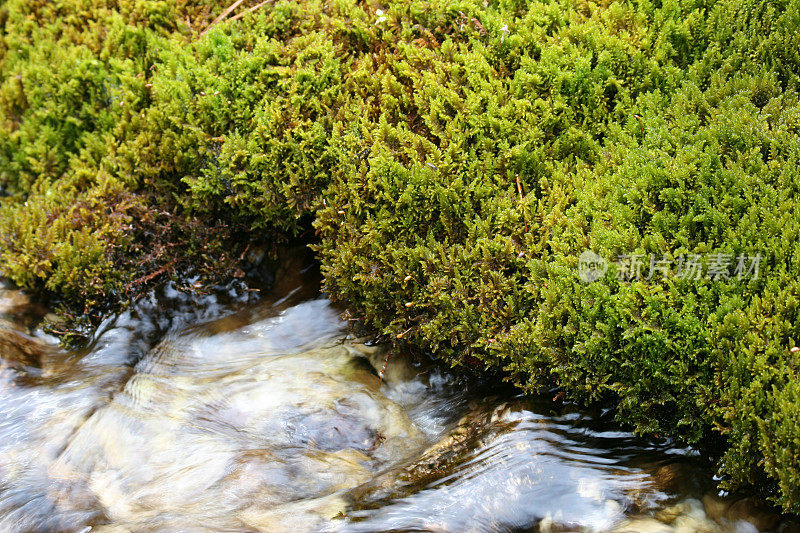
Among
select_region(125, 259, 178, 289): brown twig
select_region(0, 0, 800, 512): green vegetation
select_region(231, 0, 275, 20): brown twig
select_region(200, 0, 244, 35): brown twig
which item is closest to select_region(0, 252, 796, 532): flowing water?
select_region(125, 259, 178, 289): brown twig

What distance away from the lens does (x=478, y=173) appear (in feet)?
13.9

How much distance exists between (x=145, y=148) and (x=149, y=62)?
42.5 inches

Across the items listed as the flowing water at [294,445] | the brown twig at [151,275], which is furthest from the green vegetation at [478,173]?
the flowing water at [294,445]

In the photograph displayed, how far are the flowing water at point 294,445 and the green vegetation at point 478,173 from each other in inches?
11.0

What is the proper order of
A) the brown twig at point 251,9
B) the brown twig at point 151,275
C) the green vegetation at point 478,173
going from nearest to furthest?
the green vegetation at point 478,173 < the brown twig at point 151,275 < the brown twig at point 251,9

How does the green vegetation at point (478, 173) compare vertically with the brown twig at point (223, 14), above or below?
below

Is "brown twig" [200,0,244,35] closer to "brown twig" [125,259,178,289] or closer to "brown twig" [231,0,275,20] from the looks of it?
"brown twig" [231,0,275,20]

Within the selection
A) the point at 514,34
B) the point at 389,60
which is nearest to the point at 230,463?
the point at 389,60

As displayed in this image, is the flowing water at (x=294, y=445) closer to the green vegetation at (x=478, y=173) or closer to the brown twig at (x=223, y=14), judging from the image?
the green vegetation at (x=478, y=173)

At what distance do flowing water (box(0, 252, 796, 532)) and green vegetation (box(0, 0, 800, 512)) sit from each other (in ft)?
0.92

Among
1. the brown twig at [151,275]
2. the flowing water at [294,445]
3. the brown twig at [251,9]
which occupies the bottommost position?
the flowing water at [294,445]

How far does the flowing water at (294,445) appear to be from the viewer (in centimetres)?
317

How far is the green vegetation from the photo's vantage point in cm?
331

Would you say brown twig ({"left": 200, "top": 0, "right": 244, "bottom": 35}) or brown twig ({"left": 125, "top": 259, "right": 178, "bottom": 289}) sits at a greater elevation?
brown twig ({"left": 200, "top": 0, "right": 244, "bottom": 35})
